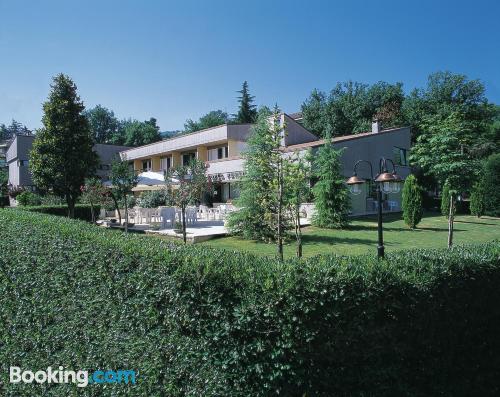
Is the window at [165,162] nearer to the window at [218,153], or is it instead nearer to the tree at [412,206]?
the window at [218,153]

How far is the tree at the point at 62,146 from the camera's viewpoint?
2308cm

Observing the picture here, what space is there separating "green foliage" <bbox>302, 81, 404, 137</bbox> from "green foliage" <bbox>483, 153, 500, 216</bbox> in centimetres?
1862

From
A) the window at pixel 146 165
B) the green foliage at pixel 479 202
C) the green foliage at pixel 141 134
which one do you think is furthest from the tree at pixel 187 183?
the green foliage at pixel 141 134

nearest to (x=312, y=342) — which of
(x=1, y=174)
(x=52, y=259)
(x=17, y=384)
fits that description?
(x=17, y=384)

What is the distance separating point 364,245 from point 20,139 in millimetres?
47230

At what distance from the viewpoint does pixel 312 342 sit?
344 cm

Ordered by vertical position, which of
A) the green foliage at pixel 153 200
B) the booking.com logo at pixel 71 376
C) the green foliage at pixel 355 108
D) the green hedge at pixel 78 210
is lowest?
the booking.com logo at pixel 71 376

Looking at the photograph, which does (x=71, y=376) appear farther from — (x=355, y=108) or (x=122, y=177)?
(x=355, y=108)

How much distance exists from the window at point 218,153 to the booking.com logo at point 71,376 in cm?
3115

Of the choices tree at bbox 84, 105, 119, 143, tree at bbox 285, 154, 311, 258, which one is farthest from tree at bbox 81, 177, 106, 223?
tree at bbox 84, 105, 119, 143

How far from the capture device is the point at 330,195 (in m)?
20.4

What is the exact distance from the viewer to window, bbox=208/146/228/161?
35953 millimetres

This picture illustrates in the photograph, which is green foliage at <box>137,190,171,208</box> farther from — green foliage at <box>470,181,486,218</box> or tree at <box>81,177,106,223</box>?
green foliage at <box>470,181,486,218</box>

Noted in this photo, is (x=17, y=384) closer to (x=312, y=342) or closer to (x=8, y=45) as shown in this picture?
(x=312, y=342)
